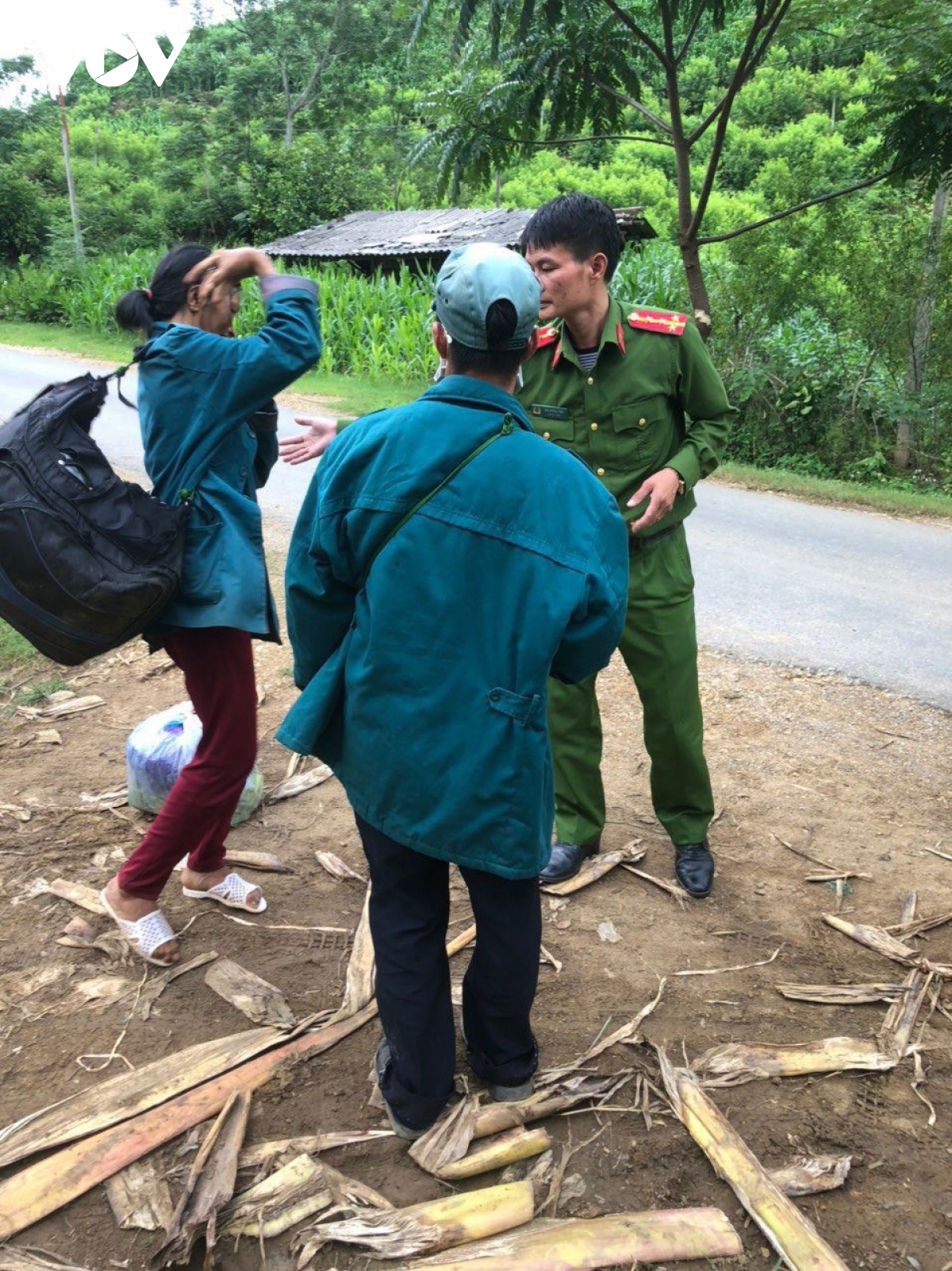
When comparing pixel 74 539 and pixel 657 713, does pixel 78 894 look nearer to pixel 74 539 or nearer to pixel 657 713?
pixel 74 539

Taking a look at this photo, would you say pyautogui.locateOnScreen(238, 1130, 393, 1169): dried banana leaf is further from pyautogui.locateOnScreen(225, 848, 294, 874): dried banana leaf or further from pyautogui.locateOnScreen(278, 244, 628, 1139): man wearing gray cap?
pyautogui.locateOnScreen(225, 848, 294, 874): dried banana leaf

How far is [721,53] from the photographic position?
36.5m

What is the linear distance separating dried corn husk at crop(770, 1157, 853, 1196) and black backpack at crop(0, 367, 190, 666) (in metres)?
2.00

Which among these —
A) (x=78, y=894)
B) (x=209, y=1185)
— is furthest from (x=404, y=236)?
(x=209, y=1185)

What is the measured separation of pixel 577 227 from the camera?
117 inches

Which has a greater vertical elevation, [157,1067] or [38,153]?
[38,153]

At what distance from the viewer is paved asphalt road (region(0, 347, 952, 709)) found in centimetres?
604

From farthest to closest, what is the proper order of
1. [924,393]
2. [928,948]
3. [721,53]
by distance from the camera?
[721,53] < [924,393] < [928,948]

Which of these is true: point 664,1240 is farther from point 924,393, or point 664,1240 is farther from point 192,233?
point 192,233

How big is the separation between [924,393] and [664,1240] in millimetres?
11420

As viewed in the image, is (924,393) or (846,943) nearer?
(846,943)

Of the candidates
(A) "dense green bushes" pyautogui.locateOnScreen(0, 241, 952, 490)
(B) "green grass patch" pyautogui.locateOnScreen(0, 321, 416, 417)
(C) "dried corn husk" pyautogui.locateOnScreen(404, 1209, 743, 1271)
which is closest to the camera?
(C) "dried corn husk" pyautogui.locateOnScreen(404, 1209, 743, 1271)

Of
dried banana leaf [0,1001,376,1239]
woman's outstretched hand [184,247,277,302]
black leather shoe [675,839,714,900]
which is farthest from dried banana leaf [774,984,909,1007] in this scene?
woman's outstretched hand [184,247,277,302]

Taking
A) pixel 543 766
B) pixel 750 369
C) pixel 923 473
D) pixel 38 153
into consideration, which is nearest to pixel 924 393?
pixel 923 473
